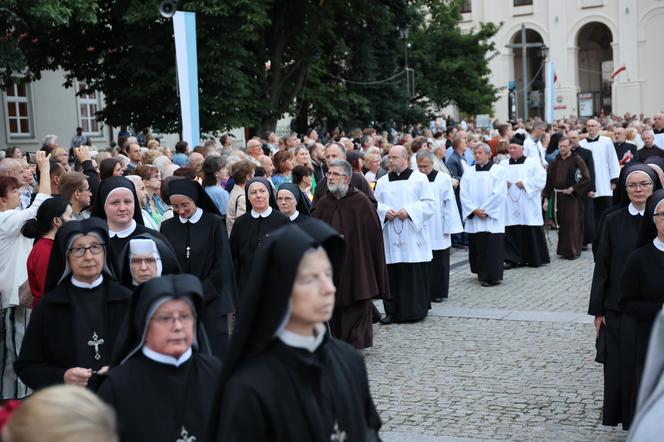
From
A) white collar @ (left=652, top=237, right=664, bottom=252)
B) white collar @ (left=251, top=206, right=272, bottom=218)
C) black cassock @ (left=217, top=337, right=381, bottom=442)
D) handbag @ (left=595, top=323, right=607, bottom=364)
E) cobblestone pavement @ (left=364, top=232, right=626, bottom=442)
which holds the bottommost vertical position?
cobblestone pavement @ (left=364, top=232, right=626, bottom=442)

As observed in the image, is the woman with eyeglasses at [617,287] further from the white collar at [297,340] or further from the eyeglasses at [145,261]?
the white collar at [297,340]

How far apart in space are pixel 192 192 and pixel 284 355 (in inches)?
190

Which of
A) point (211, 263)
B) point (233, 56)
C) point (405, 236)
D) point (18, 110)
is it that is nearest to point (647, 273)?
point (211, 263)

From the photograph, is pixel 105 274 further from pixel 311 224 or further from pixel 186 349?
pixel 311 224

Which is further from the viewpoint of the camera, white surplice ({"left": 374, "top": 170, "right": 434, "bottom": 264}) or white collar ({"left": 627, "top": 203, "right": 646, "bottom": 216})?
white surplice ({"left": 374, "top": 170, "right": 434, "bottom": 264})

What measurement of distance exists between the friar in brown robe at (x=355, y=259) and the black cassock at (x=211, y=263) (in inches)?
90.9

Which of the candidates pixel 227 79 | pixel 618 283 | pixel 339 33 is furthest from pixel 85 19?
pixel 618 283

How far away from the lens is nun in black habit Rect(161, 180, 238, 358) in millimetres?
7824

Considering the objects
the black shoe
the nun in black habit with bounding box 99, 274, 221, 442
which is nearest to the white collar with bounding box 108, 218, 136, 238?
the nun in black habit with bounding box 99, 274, 221, 442

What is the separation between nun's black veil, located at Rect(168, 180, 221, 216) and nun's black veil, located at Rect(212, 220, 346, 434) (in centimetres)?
469

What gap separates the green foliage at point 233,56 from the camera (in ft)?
74.9

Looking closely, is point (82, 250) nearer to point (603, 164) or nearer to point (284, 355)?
point (284, 355)

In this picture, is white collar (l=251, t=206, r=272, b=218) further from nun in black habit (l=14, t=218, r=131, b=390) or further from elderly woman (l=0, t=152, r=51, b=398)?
nun in black habit (l=14, t=218, r=131, b=390)

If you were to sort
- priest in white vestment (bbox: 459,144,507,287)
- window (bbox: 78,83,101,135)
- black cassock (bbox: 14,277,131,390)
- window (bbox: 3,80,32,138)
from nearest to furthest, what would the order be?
black cassock (bbox: 14,277,131,390), priest in white vestment (bbox: 459,144,507,287), window (bbox: 3,80,32,138), window (bbox: 78,83,101,135)
